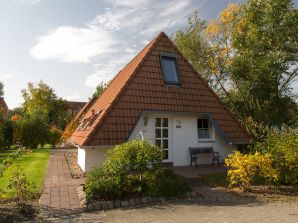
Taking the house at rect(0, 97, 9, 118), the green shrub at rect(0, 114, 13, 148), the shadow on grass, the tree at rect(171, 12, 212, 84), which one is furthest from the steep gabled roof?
the house at rect(0, 97, 9, 118)

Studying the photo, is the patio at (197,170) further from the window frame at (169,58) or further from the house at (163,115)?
the window frame at (169,58)

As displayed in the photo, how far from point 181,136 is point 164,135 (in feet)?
3.12

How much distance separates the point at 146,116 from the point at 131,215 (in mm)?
7043

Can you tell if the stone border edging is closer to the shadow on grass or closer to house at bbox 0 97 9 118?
the shadow on grass

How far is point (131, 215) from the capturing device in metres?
7.71

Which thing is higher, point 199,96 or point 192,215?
point 199,96

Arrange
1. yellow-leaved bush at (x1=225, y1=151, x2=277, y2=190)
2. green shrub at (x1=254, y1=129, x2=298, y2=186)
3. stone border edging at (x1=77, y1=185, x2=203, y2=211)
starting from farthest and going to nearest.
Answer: green shrub at (x1=254, y1=129, x2=298, y2=186)
yellow-leaved bush at (x1=225, y1=151, x2=277, y2=190)
stone border edging at (x1=77, y1=185, x2=203, y2=211)

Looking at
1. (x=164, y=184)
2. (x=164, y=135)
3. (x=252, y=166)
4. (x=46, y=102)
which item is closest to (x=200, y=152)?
(x=164, y=135)

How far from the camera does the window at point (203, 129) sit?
1578 cm

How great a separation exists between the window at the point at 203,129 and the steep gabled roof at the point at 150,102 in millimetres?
672

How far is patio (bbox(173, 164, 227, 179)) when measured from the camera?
1246cm

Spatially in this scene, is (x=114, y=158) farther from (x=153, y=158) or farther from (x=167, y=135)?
(x=167, y=135)

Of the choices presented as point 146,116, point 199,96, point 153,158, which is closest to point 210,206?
point 153,158

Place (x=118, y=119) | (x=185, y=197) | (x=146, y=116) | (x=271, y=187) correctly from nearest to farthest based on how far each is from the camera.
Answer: (x=185, y=197)
(x=271, y=187)
(x=118, y=119)
(x=146, y=116)
